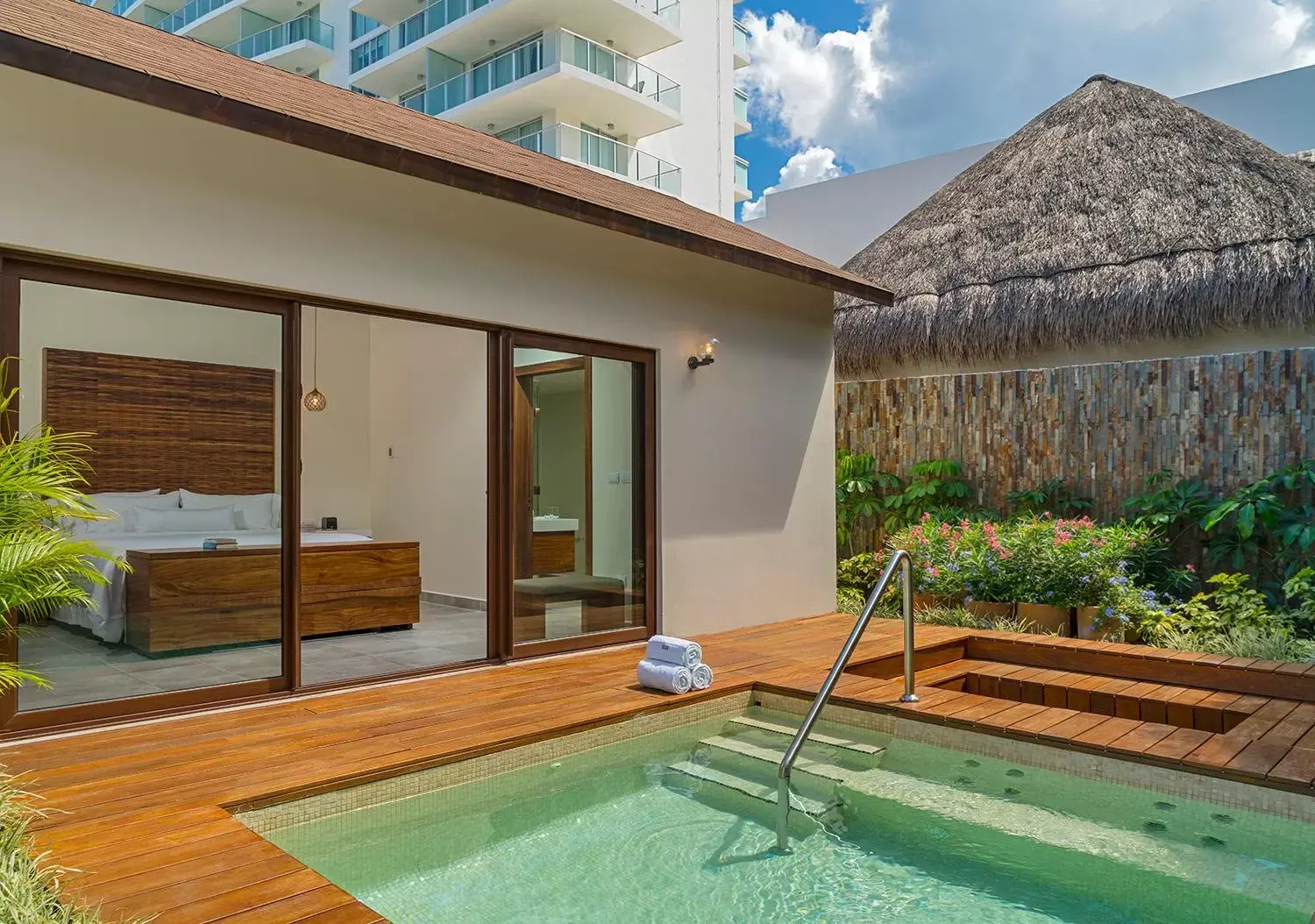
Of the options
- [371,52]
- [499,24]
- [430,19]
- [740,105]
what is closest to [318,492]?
[499,24]

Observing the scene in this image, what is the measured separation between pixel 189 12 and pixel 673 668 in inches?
1285

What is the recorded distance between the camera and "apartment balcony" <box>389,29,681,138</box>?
2255 centimetres

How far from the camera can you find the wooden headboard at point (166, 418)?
455 centimetres

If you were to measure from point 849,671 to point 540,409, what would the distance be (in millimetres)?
2660

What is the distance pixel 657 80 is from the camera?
25.6 m

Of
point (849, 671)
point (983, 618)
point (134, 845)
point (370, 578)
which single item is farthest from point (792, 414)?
point (134, 845)

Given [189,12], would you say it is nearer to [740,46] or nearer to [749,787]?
[740,46]

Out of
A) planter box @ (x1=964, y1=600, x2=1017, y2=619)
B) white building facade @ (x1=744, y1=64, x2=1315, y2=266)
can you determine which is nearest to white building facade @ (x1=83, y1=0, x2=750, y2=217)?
white building facade @ (x1=744, y1=64, x2=1315, y2=266)

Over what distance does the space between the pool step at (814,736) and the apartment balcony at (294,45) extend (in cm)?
2847

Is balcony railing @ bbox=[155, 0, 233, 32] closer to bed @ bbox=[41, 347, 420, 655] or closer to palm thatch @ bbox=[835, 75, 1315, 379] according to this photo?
palm thatch @ bbox=[835, 75, 1315, 379]

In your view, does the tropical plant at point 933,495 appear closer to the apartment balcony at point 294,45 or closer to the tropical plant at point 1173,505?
the tropical plant at point 1173,505

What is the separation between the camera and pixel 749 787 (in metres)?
4.40

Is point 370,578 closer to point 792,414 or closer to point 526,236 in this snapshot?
point 526,236

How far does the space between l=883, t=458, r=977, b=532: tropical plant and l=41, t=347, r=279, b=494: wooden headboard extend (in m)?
6.55
